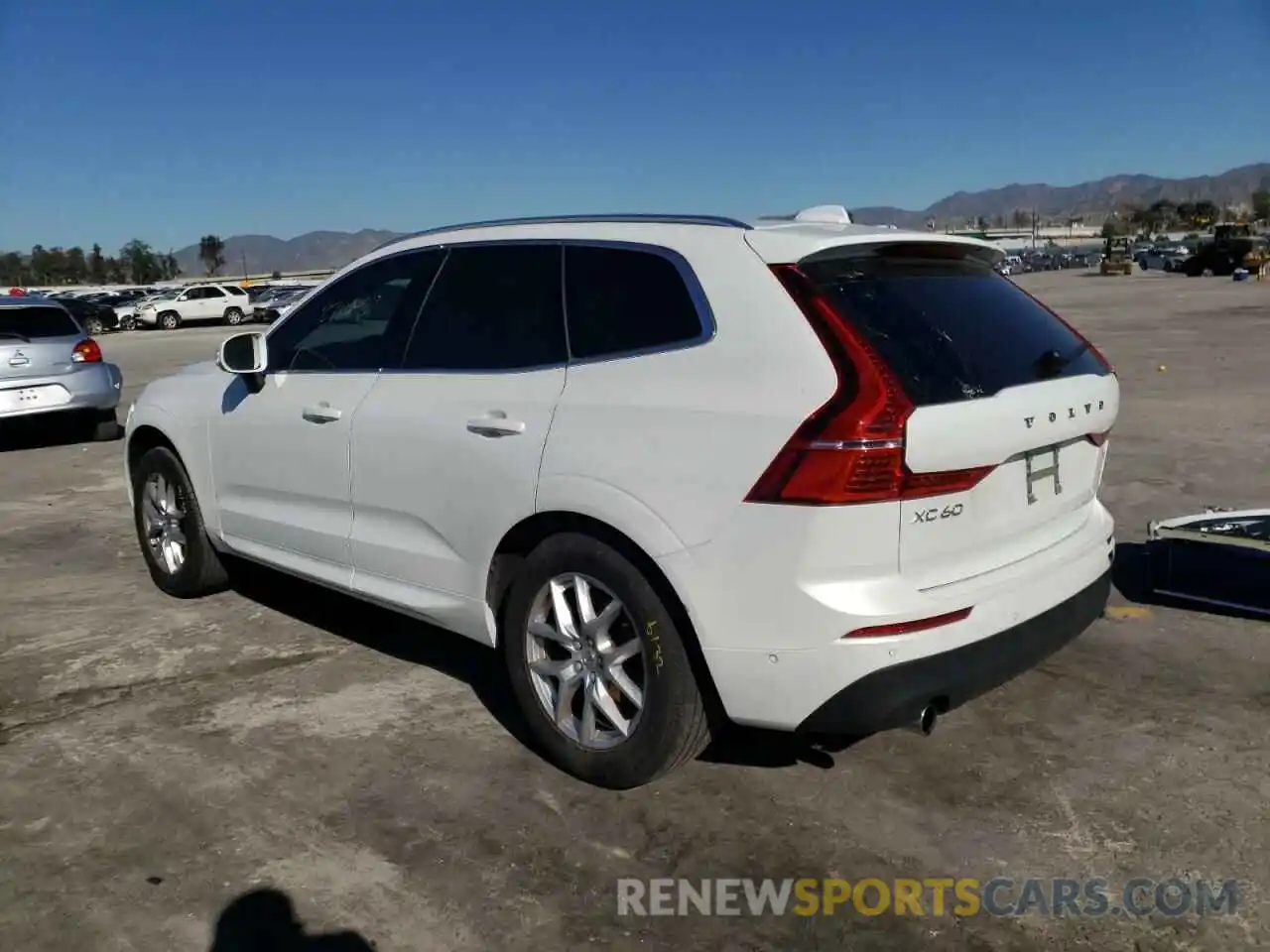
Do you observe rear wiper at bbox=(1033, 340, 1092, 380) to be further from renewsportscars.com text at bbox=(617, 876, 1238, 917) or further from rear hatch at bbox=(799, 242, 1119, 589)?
renewsportscars.com text at bbox=(617, 876, 1238, 917)

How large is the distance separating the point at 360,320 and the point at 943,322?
95.0 inches

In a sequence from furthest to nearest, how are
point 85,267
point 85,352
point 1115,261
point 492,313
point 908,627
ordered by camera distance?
point 85,267, point 1115,261, point 85,352, point 492,313, point 908,627

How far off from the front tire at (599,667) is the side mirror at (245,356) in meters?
1.82

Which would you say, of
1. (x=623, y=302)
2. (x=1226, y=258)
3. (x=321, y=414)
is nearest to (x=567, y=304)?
(x=623, y=302)

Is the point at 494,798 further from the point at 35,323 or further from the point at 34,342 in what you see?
the point at 35,323

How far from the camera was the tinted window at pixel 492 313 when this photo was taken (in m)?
3.76

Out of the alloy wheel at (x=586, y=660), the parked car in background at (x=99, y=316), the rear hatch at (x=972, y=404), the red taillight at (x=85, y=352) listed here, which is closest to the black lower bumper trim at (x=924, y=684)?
the rear hatch at (x=972, y=404)

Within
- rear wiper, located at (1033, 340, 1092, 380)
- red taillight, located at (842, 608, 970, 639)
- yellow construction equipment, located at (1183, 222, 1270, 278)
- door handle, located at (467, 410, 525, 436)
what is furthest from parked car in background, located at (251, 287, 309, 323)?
red taillight, located at (842, 608, 970, 639)

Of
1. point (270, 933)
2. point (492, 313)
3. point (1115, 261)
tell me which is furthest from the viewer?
point (1115, 261)

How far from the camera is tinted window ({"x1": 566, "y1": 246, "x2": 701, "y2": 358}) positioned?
338 centimetres

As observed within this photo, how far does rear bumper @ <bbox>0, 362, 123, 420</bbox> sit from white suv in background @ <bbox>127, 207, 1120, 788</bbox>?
308 inches

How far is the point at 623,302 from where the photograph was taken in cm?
354

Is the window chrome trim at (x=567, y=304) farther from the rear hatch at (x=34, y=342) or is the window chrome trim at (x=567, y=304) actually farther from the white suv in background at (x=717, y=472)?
the rear hatch at (x=34, y=342)

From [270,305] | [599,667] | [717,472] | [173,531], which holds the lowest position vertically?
[599,667]
